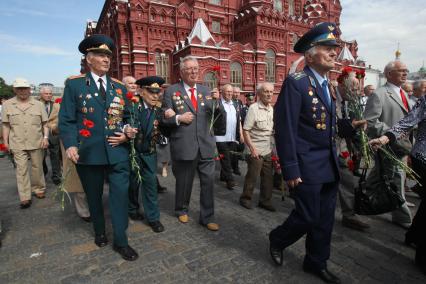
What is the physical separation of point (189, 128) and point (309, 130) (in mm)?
1782

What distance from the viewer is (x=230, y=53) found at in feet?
81.9

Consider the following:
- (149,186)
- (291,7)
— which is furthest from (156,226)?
(291,7)

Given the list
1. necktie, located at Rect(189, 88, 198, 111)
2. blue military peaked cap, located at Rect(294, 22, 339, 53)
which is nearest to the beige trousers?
necktie, located at Rect(189, 88, 198, 111)

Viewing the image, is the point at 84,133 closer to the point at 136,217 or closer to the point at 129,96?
the point at 129,96

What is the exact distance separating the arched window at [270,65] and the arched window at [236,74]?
12.1 ft

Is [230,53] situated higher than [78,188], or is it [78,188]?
[230,53]

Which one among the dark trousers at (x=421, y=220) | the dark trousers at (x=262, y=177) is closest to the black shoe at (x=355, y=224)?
the dark trousers at (x=421, y=220)

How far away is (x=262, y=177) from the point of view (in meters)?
4.61

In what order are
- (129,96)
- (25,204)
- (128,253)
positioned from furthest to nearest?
(25,204)
(129,96)
(128,253)

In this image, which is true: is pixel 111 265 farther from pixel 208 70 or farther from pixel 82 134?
pixel 208 70

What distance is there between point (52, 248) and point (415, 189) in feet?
14.2

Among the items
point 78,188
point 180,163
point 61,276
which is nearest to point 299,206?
point 180,163

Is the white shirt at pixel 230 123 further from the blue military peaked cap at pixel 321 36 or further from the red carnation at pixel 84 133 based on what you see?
the blue military peaked cap at pixel 321 36

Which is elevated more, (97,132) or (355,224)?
(97,132)
